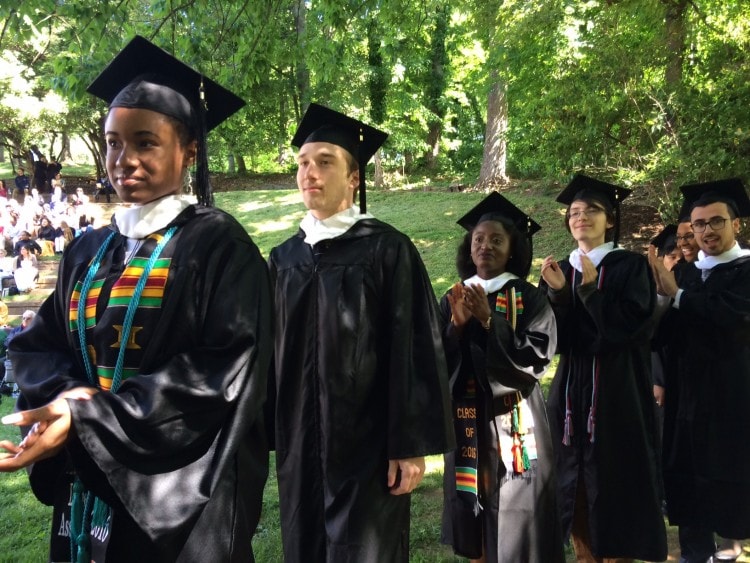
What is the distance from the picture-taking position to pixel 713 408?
144 inches

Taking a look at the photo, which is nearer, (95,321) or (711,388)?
(95,321)

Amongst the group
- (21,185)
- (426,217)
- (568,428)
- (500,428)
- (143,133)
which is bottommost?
(568,428)

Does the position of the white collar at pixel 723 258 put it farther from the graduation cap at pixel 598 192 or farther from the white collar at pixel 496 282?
the white collar at pixel 496 282

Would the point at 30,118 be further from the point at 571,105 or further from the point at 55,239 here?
the point at 571,105

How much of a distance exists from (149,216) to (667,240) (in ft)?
14.6

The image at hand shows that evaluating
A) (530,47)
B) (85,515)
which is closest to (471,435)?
(85,515)

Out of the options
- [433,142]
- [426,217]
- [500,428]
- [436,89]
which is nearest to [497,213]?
[500,428]

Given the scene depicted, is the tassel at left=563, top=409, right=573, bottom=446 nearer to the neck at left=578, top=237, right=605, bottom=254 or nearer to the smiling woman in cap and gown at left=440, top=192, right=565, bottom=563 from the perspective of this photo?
the smiling woman in cap and gown at left=440, top=192, right=565, bottom=563

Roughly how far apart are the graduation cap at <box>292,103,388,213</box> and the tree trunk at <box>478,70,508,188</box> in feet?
43.0

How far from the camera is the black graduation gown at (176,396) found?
1.57m

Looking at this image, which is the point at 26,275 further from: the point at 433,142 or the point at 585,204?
the point at 433,142

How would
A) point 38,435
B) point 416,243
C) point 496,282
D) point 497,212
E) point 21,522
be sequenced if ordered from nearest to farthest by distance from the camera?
point 38,435, point 496,282, point 497,212, point 21,522, point 416,243

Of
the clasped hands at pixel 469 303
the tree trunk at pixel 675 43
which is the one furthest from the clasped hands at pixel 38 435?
the tree trunk at pixel 675 43

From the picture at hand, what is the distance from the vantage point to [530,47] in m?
10.2
